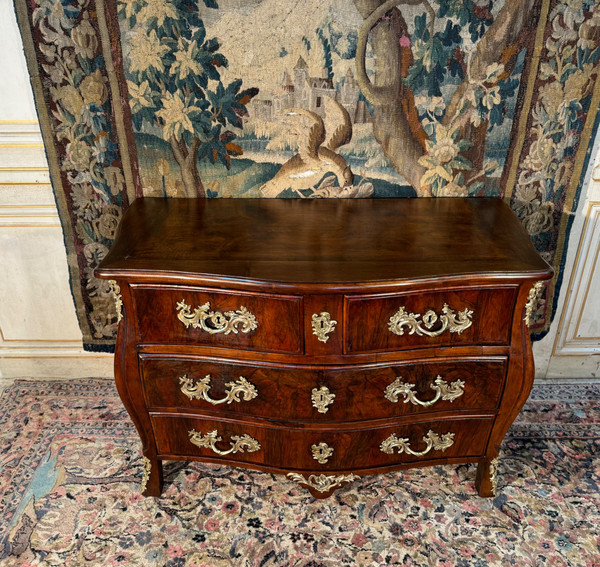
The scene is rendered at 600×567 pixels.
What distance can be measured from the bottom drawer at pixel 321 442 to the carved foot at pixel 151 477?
0.27 ft

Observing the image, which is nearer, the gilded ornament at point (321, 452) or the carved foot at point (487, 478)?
the gilded ornament at point (321, 452)

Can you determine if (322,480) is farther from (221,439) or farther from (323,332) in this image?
(323,332)

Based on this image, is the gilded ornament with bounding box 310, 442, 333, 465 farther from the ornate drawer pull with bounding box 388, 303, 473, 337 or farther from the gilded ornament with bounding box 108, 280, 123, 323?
the gilded ornament with bounding box 108, 280, 123, 323

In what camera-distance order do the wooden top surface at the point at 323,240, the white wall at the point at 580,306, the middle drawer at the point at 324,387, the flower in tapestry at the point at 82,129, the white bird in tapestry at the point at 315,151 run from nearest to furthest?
the wooden top surface at the point at 323,240 → the middle drawer at the point at 324,387 → the flower in tapestry at the point at 82,129 → the white bird in tapestry at the point at 315,151 → the white wall at the point at 580,306

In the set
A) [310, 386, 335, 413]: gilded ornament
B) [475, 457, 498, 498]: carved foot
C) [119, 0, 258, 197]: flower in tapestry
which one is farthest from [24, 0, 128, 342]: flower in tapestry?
[475, 457, 498, 498]: carved foot

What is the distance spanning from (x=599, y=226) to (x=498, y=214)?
57 cm

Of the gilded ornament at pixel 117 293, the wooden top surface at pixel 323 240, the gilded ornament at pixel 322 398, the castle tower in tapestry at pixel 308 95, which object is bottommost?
the gilded ornament at pixel 322 398

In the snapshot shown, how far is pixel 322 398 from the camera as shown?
1.53m

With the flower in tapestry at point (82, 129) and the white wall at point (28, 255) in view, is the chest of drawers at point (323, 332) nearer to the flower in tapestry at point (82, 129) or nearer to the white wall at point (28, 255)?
the flower in tapestry at point (82, 129)

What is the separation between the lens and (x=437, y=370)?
4.99 ft

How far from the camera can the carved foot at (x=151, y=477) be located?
175 cm

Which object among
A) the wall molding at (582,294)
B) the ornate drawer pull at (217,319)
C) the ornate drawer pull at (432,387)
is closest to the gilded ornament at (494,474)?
the ornate drawer pull at (432,387)

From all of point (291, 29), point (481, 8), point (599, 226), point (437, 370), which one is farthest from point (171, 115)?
point (599, 226)

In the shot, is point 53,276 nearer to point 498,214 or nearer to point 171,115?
A: point 171,115
